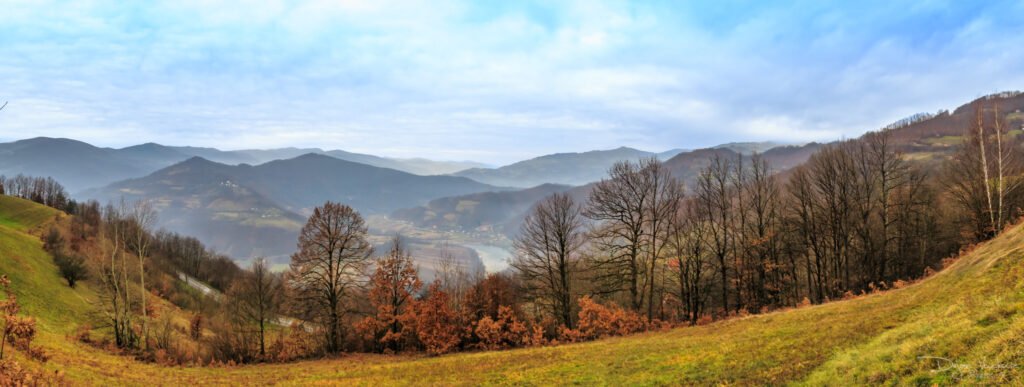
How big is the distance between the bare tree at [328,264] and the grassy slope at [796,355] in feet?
21.6

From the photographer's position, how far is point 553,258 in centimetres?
4653

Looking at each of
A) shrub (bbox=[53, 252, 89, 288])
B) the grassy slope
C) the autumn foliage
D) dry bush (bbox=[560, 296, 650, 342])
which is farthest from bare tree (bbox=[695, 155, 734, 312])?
shrub (bbox=[53, 252, 89, 288])

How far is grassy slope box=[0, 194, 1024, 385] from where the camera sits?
11.1 metres

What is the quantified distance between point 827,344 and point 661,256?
2982 cm

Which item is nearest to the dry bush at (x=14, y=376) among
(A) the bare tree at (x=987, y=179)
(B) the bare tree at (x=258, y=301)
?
(B) the bare tree at (x=258, y=301)

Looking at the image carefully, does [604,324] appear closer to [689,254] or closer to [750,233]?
[689,254]

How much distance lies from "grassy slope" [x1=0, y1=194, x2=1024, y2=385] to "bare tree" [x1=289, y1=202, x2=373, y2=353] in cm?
660

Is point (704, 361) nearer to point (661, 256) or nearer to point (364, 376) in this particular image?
point (364, 376)

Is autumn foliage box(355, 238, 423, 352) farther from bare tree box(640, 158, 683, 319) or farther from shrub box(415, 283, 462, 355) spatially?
bare tree box(640, 158, 683, 319)

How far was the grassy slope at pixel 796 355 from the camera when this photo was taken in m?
11.1

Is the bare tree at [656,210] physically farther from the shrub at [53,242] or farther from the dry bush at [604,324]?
the shrub at [53,242]

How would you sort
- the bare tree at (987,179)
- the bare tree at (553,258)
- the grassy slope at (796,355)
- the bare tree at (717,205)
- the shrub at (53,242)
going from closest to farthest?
the grassy slope at (796,355), the bare tree at (987,179), the bare tree at (553,258), the bare tree at (717,205), the shrub at (53,242)

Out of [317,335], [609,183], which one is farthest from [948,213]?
[317,335]

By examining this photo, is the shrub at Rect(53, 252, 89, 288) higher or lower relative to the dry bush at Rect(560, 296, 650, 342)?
higher
